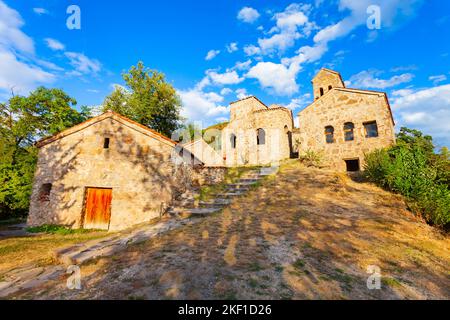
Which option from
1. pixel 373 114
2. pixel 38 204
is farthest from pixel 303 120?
pixel 38 204

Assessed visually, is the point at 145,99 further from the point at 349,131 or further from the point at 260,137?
the point at 349,131

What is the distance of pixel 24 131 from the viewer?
1441 cm

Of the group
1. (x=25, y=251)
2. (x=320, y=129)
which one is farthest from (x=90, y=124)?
(x=320, y=129)

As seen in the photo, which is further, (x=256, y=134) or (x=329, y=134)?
(x=256, y=134)

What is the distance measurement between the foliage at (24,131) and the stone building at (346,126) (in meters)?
18.6

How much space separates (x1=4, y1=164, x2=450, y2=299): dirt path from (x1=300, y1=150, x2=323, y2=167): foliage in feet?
24.9

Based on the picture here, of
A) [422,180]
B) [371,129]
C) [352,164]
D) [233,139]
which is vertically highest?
[233,139]

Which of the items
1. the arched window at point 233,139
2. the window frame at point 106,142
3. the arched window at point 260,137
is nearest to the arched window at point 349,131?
the arched window at point 260,137

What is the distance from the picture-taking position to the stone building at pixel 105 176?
894 centimetres

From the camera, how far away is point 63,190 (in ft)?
29.7

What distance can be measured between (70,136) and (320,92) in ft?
74.5

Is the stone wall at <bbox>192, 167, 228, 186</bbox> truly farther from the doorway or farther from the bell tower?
the bell tower

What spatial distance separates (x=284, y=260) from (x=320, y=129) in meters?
14.7

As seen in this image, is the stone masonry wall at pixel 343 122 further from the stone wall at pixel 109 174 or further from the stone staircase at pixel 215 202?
the stone wall at pixel 109 174
